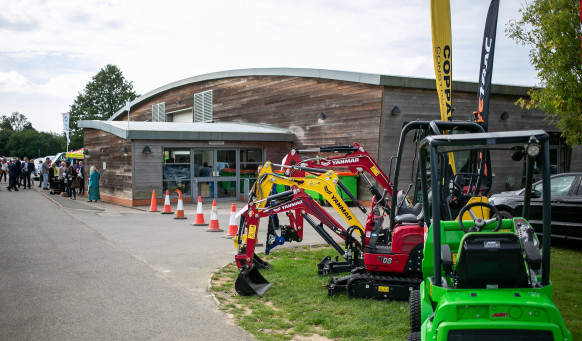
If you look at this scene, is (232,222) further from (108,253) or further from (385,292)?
(385,292)

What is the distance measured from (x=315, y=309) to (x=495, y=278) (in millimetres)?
3215

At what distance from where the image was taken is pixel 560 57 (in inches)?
480

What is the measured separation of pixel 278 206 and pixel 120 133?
14.3 metres

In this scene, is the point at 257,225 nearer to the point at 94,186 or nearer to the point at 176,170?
the point at 176,170

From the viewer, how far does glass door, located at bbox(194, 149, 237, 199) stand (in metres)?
21.5

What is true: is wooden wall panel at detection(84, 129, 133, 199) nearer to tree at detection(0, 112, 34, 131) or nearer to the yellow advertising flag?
the yellow advertising flag

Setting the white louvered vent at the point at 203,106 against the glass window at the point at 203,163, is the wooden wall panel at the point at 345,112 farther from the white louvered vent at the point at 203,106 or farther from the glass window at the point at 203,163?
the white louvered vent at the point at 203,106

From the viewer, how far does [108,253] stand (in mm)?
10125

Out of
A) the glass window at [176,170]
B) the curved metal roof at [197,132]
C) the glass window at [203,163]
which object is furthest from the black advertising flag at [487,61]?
the glass window at [176,170]

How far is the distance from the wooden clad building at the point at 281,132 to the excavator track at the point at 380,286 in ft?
37.8

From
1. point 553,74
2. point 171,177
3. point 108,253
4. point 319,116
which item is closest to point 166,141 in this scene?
point 171,177

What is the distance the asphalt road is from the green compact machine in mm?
2608

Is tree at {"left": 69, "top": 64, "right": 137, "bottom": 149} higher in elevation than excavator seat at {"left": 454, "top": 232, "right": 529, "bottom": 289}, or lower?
higher

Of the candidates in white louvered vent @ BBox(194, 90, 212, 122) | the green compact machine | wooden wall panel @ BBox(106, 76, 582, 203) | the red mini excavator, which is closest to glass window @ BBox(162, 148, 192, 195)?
wooden wall panel @ BBox(106, 76, 582, 203)
